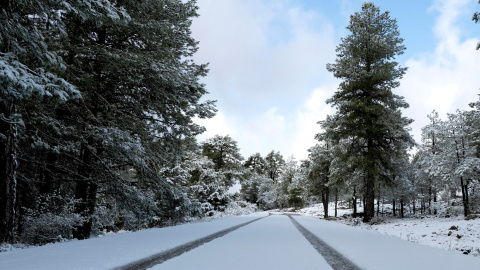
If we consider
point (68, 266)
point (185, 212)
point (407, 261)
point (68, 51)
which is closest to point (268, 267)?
point (407, 261)

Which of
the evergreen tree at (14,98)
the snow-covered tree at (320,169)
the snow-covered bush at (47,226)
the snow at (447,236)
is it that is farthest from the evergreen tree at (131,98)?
the snow-covered tree at (320,169)

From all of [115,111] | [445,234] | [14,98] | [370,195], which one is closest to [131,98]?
[115,111]

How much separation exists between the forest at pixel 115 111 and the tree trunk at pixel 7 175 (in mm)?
22

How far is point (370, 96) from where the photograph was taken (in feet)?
57.4

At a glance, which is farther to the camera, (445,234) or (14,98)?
(445,234)

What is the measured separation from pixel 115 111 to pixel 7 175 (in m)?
3.70

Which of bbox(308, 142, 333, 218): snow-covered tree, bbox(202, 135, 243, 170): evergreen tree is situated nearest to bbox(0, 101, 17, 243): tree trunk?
bbox(202, 135, 243, 170): evergreen tree

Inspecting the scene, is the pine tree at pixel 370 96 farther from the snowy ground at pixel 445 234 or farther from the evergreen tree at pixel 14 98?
the evergreen tree at pixel 14 98

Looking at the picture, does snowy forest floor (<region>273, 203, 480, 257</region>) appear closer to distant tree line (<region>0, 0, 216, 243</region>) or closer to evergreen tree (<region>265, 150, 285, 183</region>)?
distant tree line (<region>0, 0, 216, 243</region>)

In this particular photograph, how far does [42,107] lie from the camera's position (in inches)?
305

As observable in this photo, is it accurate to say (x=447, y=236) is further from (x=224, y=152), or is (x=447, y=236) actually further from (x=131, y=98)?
(x=224, y=152)

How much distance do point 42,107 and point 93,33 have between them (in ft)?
11.8

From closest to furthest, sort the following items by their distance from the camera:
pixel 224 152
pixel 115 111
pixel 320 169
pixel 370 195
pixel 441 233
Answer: pixel 115 111
pixel 441 233
pixel 370 195
pixel 320 169
pixel 224 152

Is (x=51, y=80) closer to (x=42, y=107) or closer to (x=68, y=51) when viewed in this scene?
(x=42, y=107)
